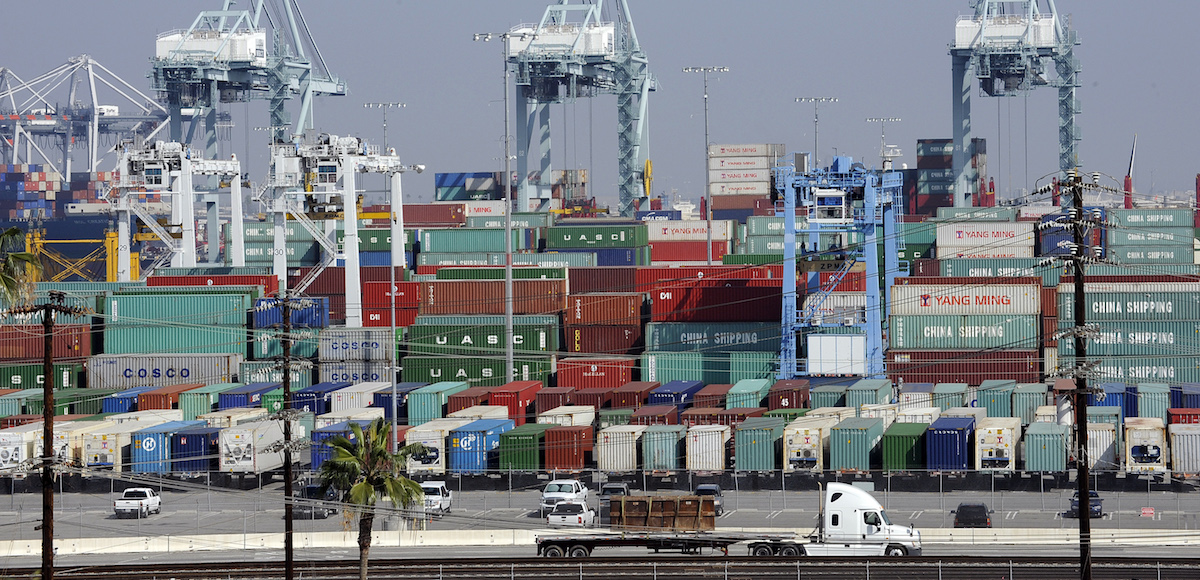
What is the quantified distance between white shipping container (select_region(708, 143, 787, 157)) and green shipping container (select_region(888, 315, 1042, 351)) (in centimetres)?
9067

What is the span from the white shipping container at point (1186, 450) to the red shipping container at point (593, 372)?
20886mm

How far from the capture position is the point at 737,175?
14675 centimetres

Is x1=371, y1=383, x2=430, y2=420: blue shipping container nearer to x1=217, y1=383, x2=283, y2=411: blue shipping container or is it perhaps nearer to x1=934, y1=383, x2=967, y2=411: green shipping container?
x1=217, y1=383, x2=283, y2=411: blue shipping container

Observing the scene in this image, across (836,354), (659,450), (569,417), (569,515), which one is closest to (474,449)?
(569,417)

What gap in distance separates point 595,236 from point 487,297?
2411cm

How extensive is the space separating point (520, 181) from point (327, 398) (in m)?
67.2

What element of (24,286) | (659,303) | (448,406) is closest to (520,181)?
(659,303)

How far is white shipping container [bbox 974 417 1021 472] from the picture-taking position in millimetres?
43312

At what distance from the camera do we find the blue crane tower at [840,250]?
55.1 metres

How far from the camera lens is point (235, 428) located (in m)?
46.9

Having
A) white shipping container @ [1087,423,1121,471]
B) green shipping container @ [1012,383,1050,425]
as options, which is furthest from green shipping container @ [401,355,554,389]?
white shipping container @ [1087,423,1121,471]

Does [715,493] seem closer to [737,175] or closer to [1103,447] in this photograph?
[1103,447]

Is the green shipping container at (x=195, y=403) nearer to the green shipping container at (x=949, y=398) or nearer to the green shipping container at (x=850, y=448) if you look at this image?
the green shipping container at (x=850, y=448)

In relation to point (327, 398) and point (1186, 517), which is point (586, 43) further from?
point (1186, 517)
